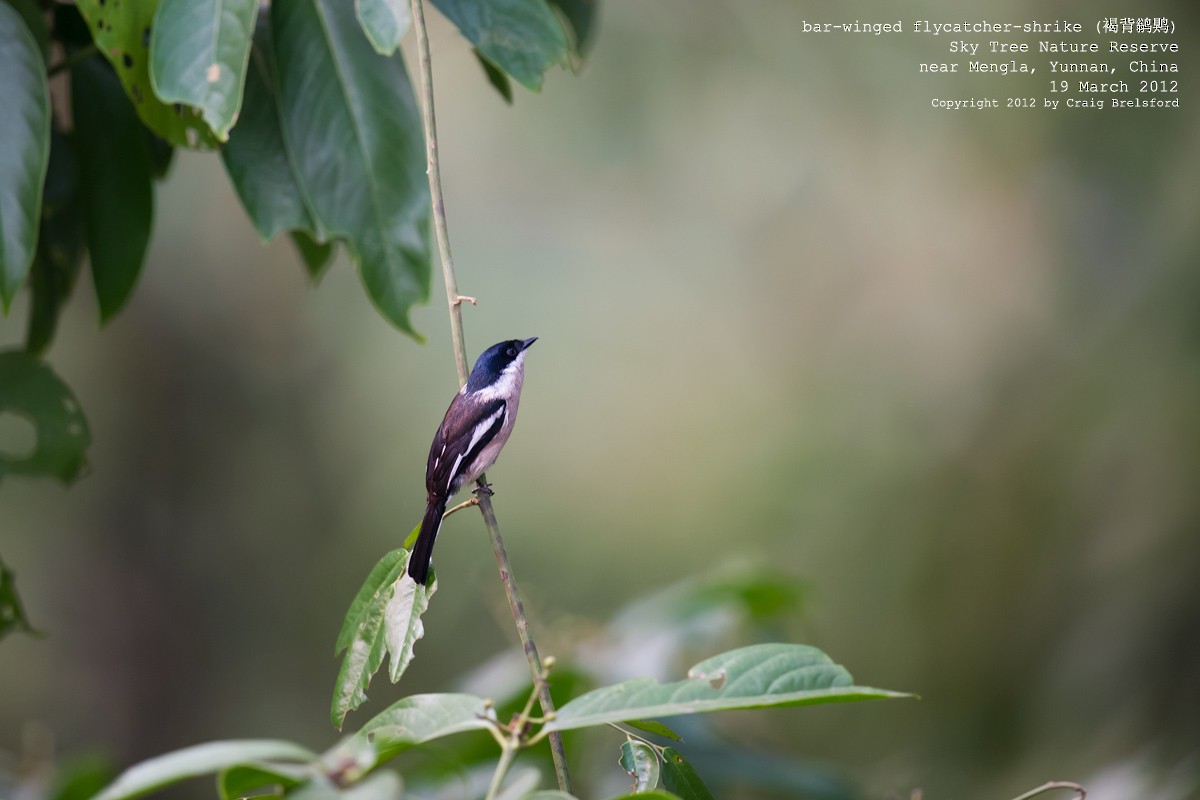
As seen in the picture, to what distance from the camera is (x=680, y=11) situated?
17.4 ft

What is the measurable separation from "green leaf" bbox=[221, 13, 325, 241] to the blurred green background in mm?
3602

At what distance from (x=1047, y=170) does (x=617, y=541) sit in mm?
3121

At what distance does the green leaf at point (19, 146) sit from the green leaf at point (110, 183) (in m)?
0.27

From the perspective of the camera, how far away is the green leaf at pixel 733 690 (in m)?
0.79

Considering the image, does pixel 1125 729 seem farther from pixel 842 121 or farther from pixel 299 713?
pixel 299 713

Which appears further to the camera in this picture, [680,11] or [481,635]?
[481,635]

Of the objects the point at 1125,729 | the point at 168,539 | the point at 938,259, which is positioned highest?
the point at 938,259

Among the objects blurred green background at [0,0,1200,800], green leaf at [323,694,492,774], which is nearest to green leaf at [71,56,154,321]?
green leaf at [323,694,492,774]

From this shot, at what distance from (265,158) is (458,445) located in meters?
0.57

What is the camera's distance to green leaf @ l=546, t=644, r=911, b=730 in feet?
2.59

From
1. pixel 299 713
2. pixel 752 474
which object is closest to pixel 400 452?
pixel 299 713

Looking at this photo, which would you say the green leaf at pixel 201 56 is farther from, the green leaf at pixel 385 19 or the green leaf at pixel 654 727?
the green leaf at pixel 654 727

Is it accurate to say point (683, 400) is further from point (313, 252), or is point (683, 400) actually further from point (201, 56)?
point (201, 56)

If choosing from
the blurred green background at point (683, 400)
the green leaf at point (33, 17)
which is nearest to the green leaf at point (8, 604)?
the green leaf at point (33, 17)
